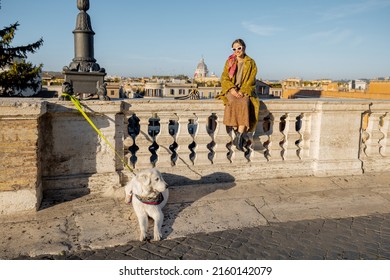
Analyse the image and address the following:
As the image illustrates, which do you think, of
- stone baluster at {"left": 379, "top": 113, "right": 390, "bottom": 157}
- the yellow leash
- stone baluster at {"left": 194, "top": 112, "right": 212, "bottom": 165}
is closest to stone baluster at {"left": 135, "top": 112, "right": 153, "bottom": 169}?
the yellow leash

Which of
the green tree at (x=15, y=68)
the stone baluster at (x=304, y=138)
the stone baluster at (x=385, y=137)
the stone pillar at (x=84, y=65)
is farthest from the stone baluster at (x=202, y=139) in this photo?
the green tree at (x=15, y=68)

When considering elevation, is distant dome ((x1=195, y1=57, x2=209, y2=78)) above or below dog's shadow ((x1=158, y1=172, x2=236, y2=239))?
above

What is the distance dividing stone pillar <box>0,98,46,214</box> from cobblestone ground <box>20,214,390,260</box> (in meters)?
1.18

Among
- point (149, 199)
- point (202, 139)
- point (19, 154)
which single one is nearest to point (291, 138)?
point (202, 139)

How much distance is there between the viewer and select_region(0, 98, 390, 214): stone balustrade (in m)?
4.32

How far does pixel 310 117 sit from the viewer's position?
19.1 ft

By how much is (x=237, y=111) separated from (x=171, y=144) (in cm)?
108

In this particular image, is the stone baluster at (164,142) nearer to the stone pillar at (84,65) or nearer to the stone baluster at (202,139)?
the stone baluster at (202,139)

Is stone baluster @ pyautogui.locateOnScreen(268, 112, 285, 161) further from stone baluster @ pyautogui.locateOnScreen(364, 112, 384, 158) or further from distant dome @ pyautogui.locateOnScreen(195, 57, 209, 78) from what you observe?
distant dome @ pyautogui.locateOnScreen(195, 57, 209, 78)

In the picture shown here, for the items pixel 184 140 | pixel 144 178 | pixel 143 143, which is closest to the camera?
pixel 144 178

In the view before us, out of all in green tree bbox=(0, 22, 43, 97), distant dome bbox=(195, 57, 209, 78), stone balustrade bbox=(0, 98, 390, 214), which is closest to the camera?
stone balustrade bbox=(0, 98, 390, 214)

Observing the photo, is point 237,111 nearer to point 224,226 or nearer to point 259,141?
point 259,141

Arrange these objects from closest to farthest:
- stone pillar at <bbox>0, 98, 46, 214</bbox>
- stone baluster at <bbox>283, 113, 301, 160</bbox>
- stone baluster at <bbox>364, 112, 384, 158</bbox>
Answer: stone pillar at <bbox>0, 98, 46, 214</bbox>
stone baluster at <bbox>283, 113, 301, 160</bbox>
stone baluster at <bbox>364, 112, 384, 158</bbox>

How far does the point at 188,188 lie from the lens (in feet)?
17.3
